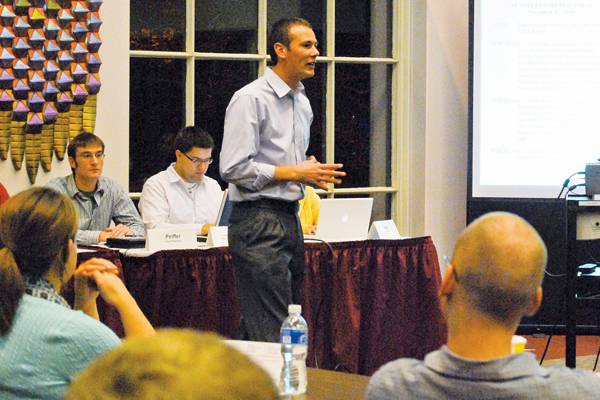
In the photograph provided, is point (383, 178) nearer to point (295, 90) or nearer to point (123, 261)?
point (123, 261)

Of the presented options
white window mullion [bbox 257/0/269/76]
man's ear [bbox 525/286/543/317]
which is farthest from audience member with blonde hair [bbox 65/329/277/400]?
white window mullion [bbox 257/0/269/76]

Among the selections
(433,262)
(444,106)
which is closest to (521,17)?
(444,106)

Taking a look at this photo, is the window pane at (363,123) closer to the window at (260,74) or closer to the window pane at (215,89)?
the window at (260,74)

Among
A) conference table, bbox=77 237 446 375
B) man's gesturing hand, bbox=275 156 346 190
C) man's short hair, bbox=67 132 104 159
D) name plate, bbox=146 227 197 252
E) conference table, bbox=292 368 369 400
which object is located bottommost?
conference table, bbox=77 237 446 375

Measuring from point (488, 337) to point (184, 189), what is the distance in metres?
4.04

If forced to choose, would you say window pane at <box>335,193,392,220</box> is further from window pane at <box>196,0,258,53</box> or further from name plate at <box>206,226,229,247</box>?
name plate at <box>206,226,229,247</box>

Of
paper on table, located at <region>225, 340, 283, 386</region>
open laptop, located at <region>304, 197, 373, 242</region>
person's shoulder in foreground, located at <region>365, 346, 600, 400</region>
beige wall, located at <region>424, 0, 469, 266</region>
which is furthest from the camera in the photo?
beige wall, located at <region>424, 0, 469, 266</region>

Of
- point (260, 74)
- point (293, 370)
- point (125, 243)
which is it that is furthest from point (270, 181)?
point (260, 74)

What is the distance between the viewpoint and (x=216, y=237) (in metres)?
4.81

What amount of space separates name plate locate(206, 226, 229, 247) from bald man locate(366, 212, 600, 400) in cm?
326

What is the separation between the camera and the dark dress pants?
143 inches

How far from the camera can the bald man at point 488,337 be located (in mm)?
1478

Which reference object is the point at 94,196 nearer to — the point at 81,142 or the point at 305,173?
the point at 81,142

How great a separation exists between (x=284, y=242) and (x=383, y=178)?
11.3ft
